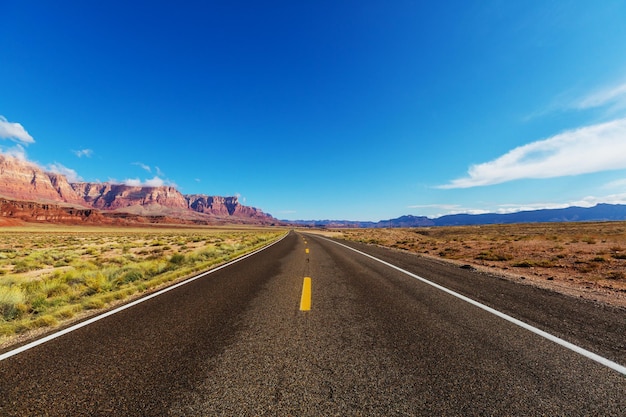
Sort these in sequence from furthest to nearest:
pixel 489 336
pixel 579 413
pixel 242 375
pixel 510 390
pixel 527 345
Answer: pixel 489 336, pixel 527 345, pixel 242 375, pixel 510 390, pixel 579 413

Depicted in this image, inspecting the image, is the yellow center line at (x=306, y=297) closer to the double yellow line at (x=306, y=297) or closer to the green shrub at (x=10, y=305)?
the double yellow line at (x=306, y=297)

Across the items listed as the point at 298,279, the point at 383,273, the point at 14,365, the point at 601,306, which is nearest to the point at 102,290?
the point at 14,365

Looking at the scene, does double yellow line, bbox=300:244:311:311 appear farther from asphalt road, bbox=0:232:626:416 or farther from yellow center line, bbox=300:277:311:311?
asphalt road, bbox=0:232:626:416

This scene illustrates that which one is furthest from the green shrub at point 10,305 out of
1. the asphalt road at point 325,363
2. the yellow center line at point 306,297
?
the yellow center line at point 306,297

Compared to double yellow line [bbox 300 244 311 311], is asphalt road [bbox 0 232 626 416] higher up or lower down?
higher up

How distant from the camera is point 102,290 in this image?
24.1 ft

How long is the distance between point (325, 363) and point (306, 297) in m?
2.97

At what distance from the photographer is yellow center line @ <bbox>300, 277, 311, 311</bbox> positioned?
5274mm

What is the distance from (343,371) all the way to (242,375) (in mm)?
1077

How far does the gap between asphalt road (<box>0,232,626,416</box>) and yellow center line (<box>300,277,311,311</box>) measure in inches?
6.6

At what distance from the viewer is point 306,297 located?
6000 millimetres

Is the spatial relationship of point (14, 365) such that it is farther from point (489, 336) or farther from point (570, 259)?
point (570, 259)

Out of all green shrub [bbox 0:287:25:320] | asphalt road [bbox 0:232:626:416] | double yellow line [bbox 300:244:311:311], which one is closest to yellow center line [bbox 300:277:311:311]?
double yellow line [bbox 300:244:311:311]

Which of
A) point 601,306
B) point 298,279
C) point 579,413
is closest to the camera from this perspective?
point 579,413
